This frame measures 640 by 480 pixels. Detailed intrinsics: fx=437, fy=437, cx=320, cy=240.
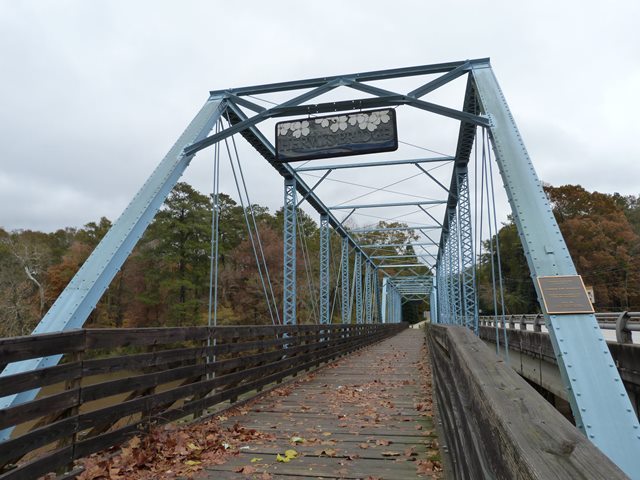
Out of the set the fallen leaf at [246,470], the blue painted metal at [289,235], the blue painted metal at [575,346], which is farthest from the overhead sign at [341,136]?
the fallen leaf at [246,470]

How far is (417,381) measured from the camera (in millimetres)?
8094

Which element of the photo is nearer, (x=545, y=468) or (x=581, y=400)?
(x=545, y=468)

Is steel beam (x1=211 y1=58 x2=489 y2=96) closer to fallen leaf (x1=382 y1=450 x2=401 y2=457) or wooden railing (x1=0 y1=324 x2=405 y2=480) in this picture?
wooden railing (x1=0 y1=324 x2=405 y2=480)

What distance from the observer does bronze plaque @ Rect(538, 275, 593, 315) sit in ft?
12.9

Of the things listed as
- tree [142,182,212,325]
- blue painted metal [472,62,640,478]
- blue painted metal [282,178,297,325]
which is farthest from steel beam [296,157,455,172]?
tree [142,182,212,325]

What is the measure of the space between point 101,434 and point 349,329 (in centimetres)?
1240

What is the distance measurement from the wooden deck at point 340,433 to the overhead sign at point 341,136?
167 inches

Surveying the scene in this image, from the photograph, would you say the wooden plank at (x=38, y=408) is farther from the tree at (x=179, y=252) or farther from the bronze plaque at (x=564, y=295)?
the tree at (x=179, y=252)

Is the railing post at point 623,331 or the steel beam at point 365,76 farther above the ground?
the steel beam at point 365,76

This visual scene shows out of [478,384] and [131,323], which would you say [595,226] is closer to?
[131,323]

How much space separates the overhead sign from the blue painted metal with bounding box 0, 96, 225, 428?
1.62m

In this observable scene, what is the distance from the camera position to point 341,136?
26.8 feet

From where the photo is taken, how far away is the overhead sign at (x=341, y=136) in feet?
26.3

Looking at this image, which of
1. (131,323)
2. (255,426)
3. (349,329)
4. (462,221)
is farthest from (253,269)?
(255,426)
